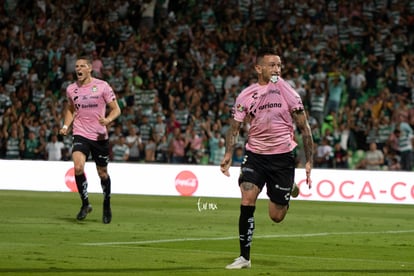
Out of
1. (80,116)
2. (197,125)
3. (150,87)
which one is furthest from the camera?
(150,87)

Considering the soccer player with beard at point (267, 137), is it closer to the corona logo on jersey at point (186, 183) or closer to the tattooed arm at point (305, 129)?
the tattooed arm at point (305, 129)

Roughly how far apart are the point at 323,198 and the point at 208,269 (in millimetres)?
15748

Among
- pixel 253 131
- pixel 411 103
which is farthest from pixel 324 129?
pixel 253 131

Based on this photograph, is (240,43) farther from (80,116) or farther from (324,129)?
(80,116)

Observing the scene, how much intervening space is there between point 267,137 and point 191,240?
12.1 feet

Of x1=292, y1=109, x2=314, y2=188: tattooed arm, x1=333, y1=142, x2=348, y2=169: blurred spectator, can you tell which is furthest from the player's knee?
x1=333, y1=142, x2=348, y2=169: blurred spectator

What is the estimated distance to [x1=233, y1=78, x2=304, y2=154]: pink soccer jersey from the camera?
12.4 meters

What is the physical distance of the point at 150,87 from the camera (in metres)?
33.8

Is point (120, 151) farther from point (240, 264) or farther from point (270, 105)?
point (240, 264)

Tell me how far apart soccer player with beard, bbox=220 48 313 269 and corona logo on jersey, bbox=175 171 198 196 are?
51.5 feet

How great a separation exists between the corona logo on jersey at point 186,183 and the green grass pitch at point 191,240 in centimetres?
301

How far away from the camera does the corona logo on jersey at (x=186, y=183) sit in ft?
93.0

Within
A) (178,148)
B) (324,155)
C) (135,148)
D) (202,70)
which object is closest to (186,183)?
(178,148)

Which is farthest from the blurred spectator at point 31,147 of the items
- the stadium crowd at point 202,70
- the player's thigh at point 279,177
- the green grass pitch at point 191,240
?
the player's thigh at point 279,177
